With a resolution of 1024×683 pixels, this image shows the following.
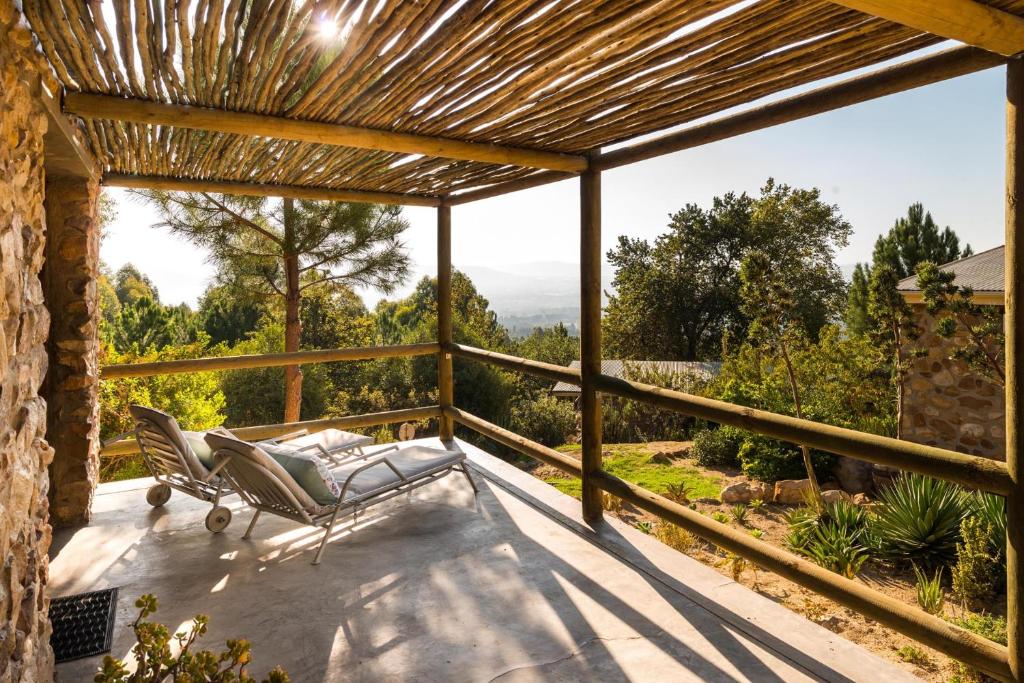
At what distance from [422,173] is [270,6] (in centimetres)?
238

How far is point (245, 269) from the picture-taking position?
1195 centimetres

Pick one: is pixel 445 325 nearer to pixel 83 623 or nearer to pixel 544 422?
pixel 83 623

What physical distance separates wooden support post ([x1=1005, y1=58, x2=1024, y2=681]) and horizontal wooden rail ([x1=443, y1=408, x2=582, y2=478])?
2.33 m

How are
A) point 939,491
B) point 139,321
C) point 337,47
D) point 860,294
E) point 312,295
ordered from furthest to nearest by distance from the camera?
point 860,294, point 139,321, point 312,295, point 939,491, point 337,47

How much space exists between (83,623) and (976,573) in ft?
17.4

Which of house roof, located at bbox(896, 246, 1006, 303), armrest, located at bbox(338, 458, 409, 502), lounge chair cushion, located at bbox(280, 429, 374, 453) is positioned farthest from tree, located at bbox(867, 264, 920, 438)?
armrest, located at bbox(338, 458, 409, 502)

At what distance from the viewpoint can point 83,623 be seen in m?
2.76

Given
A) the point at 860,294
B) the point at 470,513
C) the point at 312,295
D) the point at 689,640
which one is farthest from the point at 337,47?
the point at 860,294

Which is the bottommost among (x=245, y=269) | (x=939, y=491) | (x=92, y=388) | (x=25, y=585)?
(x=939, y=491)

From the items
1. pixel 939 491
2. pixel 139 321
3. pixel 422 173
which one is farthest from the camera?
pixel 139 321

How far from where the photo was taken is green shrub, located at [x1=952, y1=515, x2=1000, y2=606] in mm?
4375

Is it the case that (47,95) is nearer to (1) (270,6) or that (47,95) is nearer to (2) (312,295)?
(1) (270,6)

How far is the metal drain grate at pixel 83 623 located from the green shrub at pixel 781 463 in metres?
7.27

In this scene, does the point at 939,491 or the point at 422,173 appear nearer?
Result: the point at 422,173
